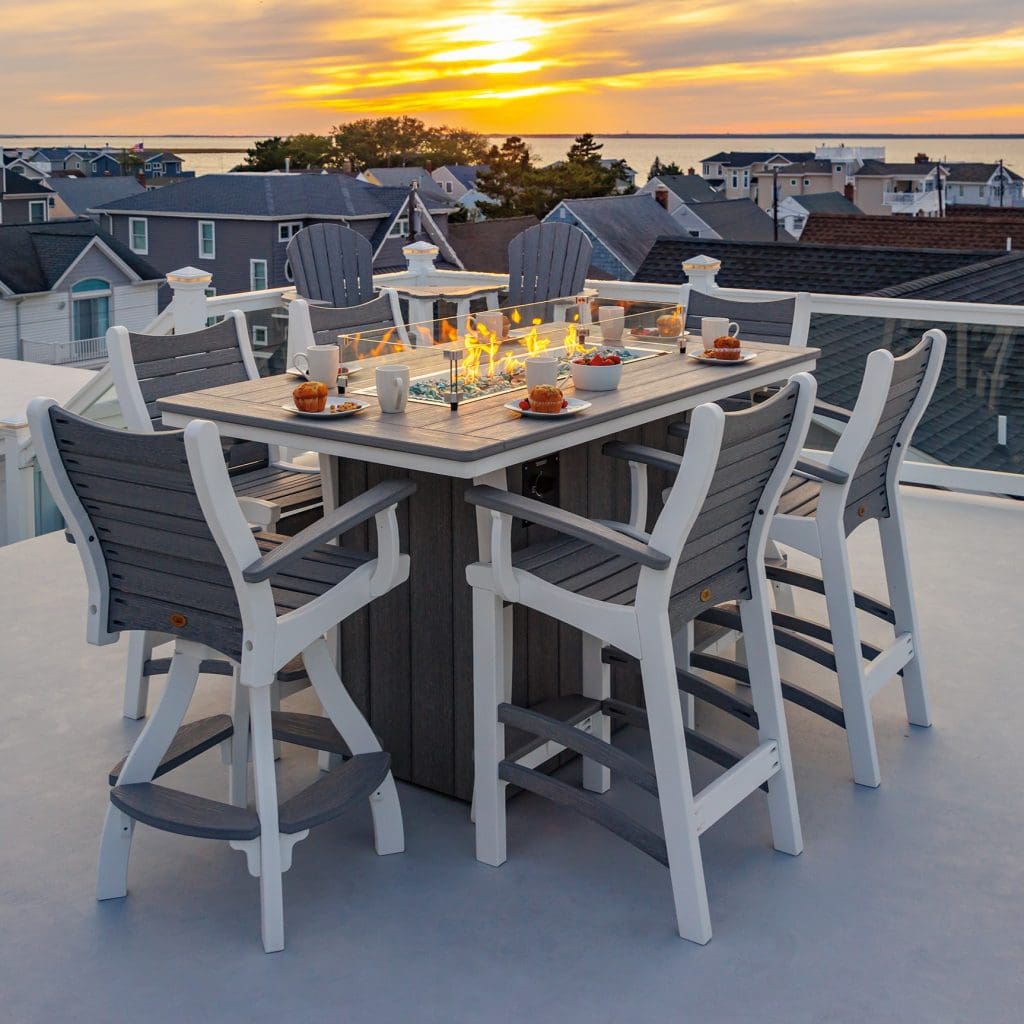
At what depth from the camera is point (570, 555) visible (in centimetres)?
297

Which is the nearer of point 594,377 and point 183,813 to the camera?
point 183,813

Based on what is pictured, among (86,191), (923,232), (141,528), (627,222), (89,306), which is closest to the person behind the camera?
(141,528)

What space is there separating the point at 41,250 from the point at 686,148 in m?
86.9

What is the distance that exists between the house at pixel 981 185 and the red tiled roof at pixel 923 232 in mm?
43336

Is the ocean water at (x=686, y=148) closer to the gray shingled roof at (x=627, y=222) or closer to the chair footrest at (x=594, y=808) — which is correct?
the gray shingled roof at (x=627, y=222)

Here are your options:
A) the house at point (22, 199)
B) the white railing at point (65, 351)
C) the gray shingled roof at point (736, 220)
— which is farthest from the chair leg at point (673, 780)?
the gray shingled roof at point (736, 220)

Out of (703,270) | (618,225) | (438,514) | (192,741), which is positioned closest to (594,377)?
(438,514)

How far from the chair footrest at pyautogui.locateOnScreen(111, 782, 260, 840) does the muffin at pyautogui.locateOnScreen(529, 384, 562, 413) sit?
103cm

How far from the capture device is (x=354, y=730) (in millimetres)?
2846

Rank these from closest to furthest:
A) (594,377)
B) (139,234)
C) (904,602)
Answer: (594,377), (904,602), (139,234)

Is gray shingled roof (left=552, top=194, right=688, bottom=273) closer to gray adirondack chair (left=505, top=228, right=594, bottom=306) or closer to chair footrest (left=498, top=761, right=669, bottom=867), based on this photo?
gray adirondack chair (left=505, top=228, right=594, bottom=306)

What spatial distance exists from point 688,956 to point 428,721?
0.91m

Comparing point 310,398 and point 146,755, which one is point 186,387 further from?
point 146,755

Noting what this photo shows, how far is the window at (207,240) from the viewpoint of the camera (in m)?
31.9
